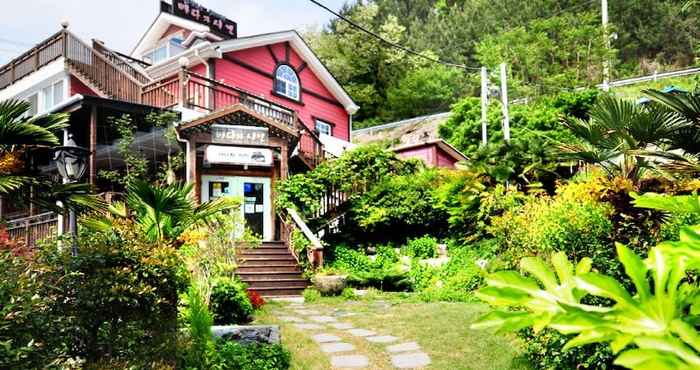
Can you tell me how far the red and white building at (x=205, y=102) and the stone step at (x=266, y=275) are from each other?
2.32m

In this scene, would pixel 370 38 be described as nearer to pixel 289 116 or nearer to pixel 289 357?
pixel 289 116

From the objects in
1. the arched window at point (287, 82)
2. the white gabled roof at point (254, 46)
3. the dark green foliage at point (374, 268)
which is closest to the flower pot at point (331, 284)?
the dark green foliage at point (374, 268)

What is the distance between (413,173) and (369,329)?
9446mm

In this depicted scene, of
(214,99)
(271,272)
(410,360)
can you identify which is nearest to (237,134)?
(214,99)

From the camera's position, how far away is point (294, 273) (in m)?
13.4

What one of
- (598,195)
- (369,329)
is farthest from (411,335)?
(598,195)

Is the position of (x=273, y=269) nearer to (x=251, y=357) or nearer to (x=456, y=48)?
(x=251, y=357)

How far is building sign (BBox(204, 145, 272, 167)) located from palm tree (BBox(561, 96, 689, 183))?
9162 millimetres

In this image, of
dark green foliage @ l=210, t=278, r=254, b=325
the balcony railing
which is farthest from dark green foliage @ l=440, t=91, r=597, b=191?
dark green foliage @ l=210, t=278, r=254, b=325

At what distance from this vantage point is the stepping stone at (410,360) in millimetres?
6371

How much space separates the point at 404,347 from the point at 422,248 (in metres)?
7.31

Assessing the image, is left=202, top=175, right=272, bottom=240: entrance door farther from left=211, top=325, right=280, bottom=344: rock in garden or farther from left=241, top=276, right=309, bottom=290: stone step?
left=211, top=325, right=280, bottom=344: rock in garden

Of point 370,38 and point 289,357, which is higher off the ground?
point 370,38

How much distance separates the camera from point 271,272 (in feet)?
43.2
